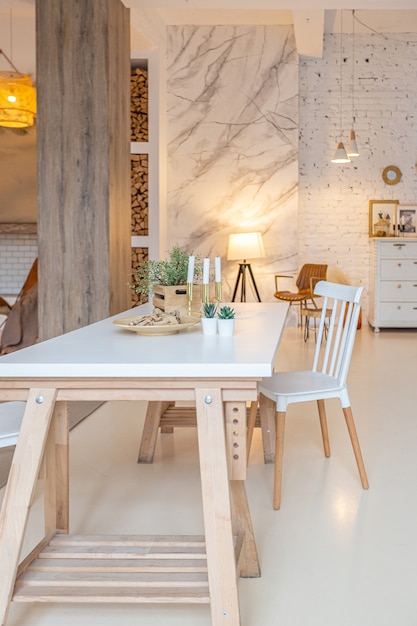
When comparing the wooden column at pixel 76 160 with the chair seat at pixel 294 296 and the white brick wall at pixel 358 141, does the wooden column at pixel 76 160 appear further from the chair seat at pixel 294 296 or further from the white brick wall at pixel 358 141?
the white brick wall at pixel 358 141

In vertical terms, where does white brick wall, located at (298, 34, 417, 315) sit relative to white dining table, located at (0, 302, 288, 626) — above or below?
above

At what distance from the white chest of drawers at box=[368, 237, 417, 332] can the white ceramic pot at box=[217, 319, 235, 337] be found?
21.4 ft

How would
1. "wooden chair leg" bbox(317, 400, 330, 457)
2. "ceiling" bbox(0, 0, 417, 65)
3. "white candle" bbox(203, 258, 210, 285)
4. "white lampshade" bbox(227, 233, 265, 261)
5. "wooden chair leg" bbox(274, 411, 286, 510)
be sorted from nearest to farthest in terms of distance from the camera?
"white candle" bbox(203, 258, 210, 285), "wooden chair leg" bbox(274, 411, 286, 510), "wooden chair leg" bbox(317, 400, 330, 457), "ceiling" bbox(0, 0, 417, 65), "white lampshade" bbox(227, 233, 265, 261)

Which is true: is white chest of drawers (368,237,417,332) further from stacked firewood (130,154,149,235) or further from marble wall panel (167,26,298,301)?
stacked firewood (130,154,149,235)

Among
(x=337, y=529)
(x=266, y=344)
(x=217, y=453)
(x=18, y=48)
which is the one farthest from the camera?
(x=18, y=48)

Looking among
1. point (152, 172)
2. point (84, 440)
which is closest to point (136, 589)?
point (84, 440)

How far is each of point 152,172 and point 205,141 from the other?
43.8 inches

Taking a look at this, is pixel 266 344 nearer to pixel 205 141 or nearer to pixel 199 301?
pixel 199 301

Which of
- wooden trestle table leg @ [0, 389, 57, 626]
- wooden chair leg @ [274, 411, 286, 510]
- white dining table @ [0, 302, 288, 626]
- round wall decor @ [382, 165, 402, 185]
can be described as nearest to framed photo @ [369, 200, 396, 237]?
round wall decor @ [382, 165, 402, 185]

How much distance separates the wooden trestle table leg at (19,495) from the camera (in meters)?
1.85

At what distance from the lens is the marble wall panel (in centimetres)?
875

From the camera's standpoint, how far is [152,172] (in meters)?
8.12

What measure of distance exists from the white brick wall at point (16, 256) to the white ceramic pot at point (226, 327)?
6.79 metres

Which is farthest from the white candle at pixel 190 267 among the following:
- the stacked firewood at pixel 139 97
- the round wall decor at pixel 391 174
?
the round wall decor at pixel 391 174
